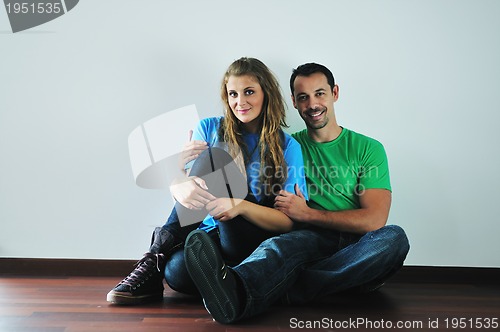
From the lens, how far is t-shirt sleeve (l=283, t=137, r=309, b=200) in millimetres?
2191

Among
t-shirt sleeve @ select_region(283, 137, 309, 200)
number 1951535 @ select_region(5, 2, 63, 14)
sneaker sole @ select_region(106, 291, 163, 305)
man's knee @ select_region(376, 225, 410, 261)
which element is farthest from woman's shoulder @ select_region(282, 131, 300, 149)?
number 1951535 @ select_region(5, 2, 63, 14)

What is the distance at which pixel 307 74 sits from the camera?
235 cm

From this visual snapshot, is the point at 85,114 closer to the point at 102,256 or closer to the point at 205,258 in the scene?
the point at 102,256

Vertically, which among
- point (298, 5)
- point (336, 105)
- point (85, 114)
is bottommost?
point (336, 105)

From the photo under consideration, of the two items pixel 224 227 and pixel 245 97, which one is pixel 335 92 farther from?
pixel 224 227

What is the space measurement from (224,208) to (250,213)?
0.35 feet

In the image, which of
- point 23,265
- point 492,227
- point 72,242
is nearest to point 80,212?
point 72,242

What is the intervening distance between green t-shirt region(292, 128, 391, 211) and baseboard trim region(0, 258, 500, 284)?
0.54m

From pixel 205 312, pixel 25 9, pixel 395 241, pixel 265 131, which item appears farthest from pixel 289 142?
pixel 25 9

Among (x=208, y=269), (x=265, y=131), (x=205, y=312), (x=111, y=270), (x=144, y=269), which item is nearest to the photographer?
(x=208, y=269)

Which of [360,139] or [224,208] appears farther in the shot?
[360,139]

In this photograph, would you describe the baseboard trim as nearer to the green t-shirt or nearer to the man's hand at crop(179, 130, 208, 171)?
the green t-shirt

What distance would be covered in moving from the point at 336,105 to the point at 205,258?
1173 millimetres

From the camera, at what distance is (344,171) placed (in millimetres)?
2340
